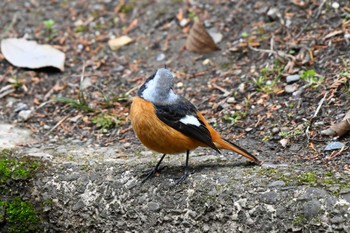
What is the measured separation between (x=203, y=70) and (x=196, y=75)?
113 millimetres

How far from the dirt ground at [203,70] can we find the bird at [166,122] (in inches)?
30.0

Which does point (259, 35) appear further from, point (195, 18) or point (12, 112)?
point (12, 112)

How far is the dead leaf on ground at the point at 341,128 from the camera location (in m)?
5.33

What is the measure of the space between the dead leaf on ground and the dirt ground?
0.19ft

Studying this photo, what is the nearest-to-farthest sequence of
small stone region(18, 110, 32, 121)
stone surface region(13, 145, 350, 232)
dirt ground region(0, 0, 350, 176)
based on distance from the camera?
stone surface region(13, 145, 350, 232), dirt ground region(0, 0, 350, 176), small stone region(18, 110, 32, 121)

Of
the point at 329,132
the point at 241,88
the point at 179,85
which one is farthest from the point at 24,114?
the point at 329,132

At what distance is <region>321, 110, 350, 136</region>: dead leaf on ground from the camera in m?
5.33

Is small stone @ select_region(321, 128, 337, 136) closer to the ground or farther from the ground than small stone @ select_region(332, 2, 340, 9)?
closer to the ground

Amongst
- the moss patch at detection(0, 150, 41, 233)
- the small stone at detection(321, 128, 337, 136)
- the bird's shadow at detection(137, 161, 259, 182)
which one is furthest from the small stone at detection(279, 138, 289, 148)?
the moss patch at detection(0, 150, 41, 233)

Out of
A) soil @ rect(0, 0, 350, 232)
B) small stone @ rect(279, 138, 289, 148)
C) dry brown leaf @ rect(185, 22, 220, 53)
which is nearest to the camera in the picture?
small stone @ rect(279, 138, 289, 148)

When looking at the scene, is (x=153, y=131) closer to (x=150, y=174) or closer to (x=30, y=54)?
(x=150, y=174)

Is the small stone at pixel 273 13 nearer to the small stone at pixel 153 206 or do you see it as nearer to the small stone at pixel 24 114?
the small stone at pixel 24 114

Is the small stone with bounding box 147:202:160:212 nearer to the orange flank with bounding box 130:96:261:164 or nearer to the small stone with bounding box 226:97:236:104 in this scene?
the orange flank with bounding box 130:96:261:164

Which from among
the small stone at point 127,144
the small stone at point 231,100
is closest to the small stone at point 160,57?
the small stone at point 231,100
